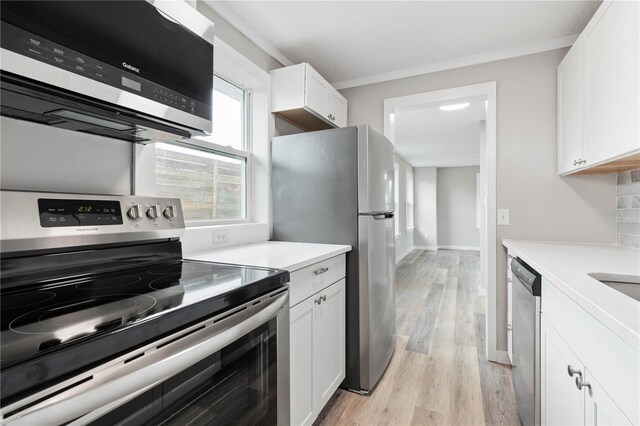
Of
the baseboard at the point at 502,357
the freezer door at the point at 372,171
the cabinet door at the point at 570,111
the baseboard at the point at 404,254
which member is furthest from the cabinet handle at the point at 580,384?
the baseboard at the point at 404,254

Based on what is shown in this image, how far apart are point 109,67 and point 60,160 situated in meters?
0.43

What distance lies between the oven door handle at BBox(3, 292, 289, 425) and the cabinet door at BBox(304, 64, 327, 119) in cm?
176

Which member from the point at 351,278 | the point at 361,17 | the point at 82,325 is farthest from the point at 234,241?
the point at 361,17

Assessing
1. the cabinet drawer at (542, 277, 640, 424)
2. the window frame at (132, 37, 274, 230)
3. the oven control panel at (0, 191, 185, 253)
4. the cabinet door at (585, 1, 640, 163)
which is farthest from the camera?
the window frame at (132, 37, 274, 230)

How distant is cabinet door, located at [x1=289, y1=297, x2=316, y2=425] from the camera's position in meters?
1.33

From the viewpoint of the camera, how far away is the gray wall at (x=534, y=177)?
83.3 inches

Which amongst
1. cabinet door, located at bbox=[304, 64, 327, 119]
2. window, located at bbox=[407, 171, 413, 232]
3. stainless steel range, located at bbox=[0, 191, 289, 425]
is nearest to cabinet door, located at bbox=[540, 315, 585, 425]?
stainless steel range, located at bbox=[0, 191, 289, 425]

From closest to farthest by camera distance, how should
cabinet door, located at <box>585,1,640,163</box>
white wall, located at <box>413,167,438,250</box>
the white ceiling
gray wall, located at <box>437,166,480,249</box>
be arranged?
cabinet door, located at <box>585,1,640,163</box> < the white ceiling < gray wall, located at <box>437,166,480,249</box> < white wall, located at <box>413,167,438,250</box>

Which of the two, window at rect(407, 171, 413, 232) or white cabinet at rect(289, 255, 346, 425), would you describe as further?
window at rect(407, 171, 413, 232)

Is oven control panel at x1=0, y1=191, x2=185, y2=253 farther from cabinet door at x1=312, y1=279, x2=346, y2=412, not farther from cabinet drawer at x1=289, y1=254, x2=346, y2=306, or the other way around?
cabinet door at x1=312, y1=279, x2=346, y2=412

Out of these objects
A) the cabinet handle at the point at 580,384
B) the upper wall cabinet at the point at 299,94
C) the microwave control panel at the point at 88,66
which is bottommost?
the cabinet handle at the point at 580,384

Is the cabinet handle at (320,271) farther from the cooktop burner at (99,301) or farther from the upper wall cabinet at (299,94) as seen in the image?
the upper wall cabinet at (299,94)

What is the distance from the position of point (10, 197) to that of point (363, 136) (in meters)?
1.57

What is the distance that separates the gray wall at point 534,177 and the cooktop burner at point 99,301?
2089 millimetres
